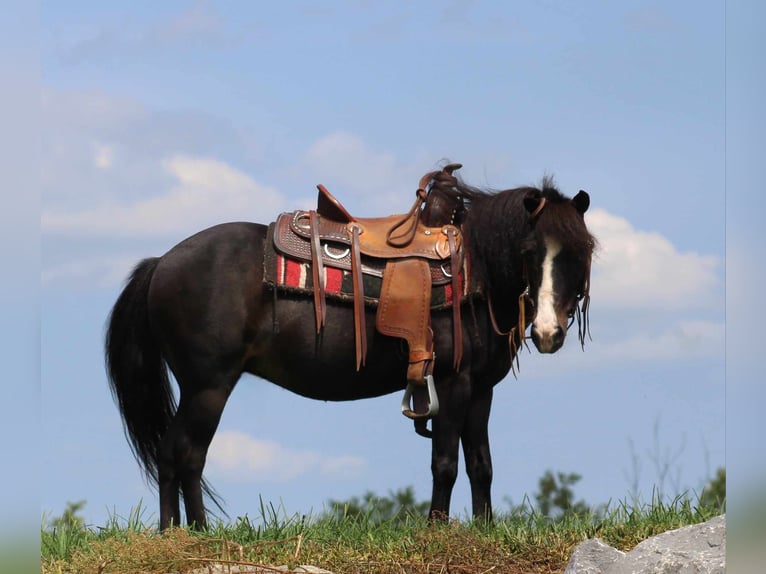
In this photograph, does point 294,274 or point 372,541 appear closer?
point 372,541

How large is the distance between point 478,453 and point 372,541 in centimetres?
117

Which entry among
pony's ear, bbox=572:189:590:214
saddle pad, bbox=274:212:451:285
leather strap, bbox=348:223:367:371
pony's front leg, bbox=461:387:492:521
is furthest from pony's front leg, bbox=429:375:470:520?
pony's ear, bbox=572:189:590:214

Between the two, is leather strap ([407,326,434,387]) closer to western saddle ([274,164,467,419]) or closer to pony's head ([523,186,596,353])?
western saddle ([274,164,467,419])

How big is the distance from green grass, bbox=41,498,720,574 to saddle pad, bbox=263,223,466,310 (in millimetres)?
1327

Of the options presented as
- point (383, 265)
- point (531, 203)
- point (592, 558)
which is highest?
point (531, 203)

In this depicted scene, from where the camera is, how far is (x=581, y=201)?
641cm

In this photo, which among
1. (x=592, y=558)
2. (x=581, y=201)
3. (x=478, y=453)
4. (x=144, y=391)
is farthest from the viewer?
(x=144, y=391)

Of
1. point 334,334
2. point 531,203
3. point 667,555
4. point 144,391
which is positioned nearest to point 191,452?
point 144,391

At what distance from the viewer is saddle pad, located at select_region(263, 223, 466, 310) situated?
647 centimetres

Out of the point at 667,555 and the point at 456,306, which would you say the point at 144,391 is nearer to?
the point at 456,306

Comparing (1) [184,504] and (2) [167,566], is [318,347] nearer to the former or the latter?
(1) [184,504]

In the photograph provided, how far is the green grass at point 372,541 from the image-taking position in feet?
15.8

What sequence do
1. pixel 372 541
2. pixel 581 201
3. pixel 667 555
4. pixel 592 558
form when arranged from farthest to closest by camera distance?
pixel 581 201 → pixel 372 541 → pixel 592 558 → pixel 667 555

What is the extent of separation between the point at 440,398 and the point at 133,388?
2094mm
